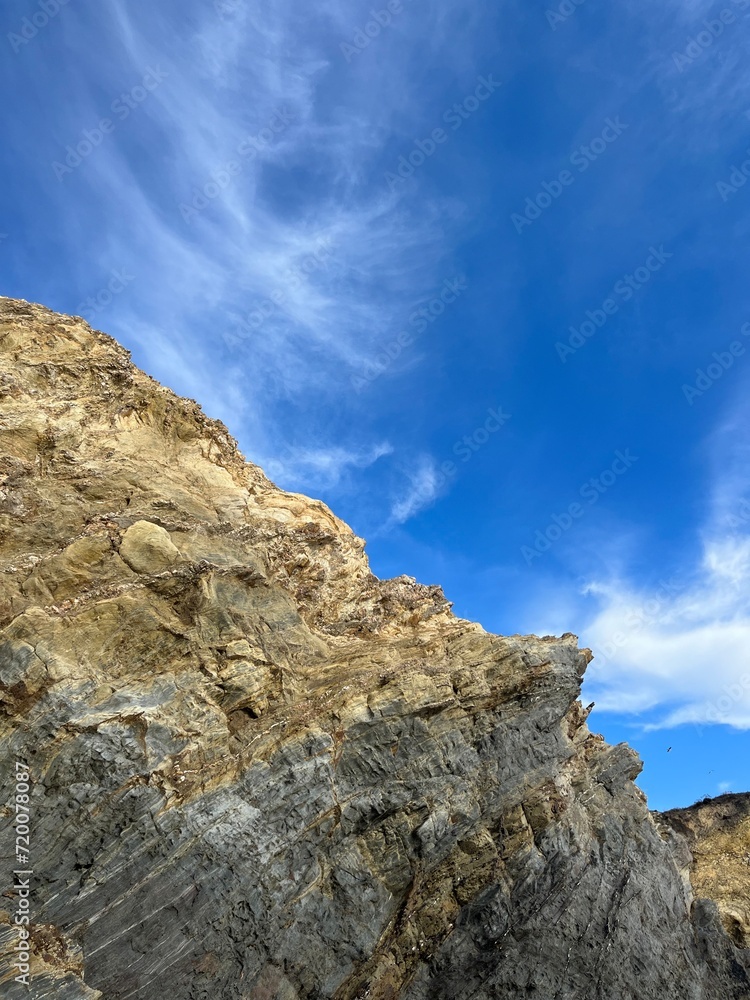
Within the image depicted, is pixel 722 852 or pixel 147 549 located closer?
pixel 147 549

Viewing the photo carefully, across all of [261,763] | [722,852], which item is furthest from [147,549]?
[722,852]

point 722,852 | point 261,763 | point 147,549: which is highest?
point 722,852

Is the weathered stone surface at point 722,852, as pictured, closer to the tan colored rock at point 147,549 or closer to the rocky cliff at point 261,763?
the rocky cliff at point 261,763

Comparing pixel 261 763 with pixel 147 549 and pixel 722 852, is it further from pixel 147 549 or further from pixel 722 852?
pixel 722 852

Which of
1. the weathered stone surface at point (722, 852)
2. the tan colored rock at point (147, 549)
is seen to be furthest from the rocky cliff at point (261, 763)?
the weathered stone surface at point (722, 852)

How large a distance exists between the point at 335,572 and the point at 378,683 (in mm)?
5603

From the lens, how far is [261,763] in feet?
56.0

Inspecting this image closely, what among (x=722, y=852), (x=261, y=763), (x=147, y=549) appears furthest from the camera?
(x=722, y=852)

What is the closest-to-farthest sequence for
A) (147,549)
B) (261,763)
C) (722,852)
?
(261,763)
(147,549)
(722,852)

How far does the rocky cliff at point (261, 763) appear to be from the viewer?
1475cm

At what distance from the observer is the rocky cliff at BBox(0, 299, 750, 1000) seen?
581 inches

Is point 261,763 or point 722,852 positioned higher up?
point 722,852

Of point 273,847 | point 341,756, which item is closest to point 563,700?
point 341,756

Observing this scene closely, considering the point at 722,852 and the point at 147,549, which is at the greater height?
the point at 722,852
